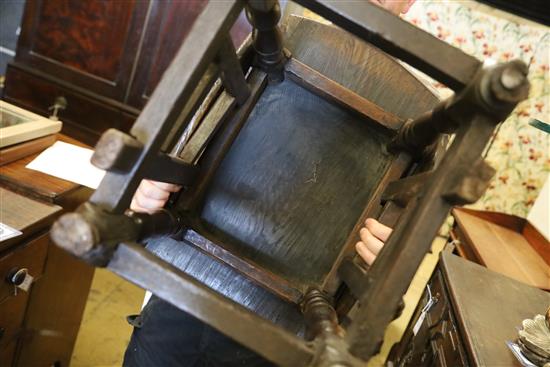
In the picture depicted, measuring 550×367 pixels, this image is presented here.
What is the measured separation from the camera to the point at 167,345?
0.90 m

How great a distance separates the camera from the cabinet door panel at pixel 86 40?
228 cm

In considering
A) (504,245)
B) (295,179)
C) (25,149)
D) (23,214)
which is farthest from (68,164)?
(504,245)

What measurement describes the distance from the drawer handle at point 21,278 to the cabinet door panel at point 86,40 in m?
1.54

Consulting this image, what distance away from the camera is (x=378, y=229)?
714 millimetres

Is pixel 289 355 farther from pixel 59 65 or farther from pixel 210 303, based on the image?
pixel 59 65

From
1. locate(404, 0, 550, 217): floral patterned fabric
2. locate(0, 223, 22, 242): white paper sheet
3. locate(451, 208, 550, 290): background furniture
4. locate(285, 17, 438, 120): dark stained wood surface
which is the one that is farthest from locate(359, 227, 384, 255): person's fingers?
locate(404, 0, 550, 217): floral patterned fabric

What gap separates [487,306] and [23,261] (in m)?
1.26

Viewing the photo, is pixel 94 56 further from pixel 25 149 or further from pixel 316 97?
pixel 316 97

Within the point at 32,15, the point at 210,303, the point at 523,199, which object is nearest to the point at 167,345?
the point at 210,303

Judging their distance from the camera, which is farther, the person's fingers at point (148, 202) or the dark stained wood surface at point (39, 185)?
the dark stained wood surface at point (39, 185)

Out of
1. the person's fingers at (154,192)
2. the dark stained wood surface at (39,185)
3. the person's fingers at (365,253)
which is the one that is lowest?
the dark stained wood surface at (39,185)

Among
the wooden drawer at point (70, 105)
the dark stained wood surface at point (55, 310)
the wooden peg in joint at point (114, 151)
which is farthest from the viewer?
the wooden drawer at point (70, 105)

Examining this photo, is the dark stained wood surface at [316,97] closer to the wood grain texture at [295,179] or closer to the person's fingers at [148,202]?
the wood grain texture at [295,179]

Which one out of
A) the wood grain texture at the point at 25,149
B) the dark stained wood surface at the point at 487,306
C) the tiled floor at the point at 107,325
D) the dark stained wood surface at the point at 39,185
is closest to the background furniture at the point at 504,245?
the dark stained wood surface at the point at 487,306
